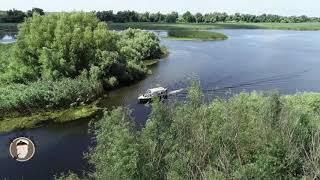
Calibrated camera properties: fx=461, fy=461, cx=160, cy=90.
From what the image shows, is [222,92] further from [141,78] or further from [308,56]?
[308,56]

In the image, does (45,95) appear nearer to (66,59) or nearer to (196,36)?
(66,59)

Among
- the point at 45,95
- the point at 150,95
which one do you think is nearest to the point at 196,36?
the point at 150,95

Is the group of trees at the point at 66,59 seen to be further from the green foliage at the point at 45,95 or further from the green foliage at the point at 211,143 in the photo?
the green foliage at the point at 211,143

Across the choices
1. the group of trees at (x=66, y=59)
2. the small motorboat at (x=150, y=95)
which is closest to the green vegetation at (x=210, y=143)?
the small motorboat at (x=150, y=95)

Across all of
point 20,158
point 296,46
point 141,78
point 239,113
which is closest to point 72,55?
point 141,78

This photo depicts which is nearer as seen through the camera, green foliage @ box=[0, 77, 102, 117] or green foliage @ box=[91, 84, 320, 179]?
green foliage @ box=[91, 84, 320, 179]

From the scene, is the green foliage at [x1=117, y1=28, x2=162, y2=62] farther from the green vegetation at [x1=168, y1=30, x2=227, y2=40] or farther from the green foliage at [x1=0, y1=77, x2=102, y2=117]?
the green vegetation at [x1=168, y1=30, x2=227, y2=40]

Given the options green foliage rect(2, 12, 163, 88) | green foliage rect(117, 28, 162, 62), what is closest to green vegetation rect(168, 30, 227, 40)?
green foliage rect(117, 28, 162, 62)
